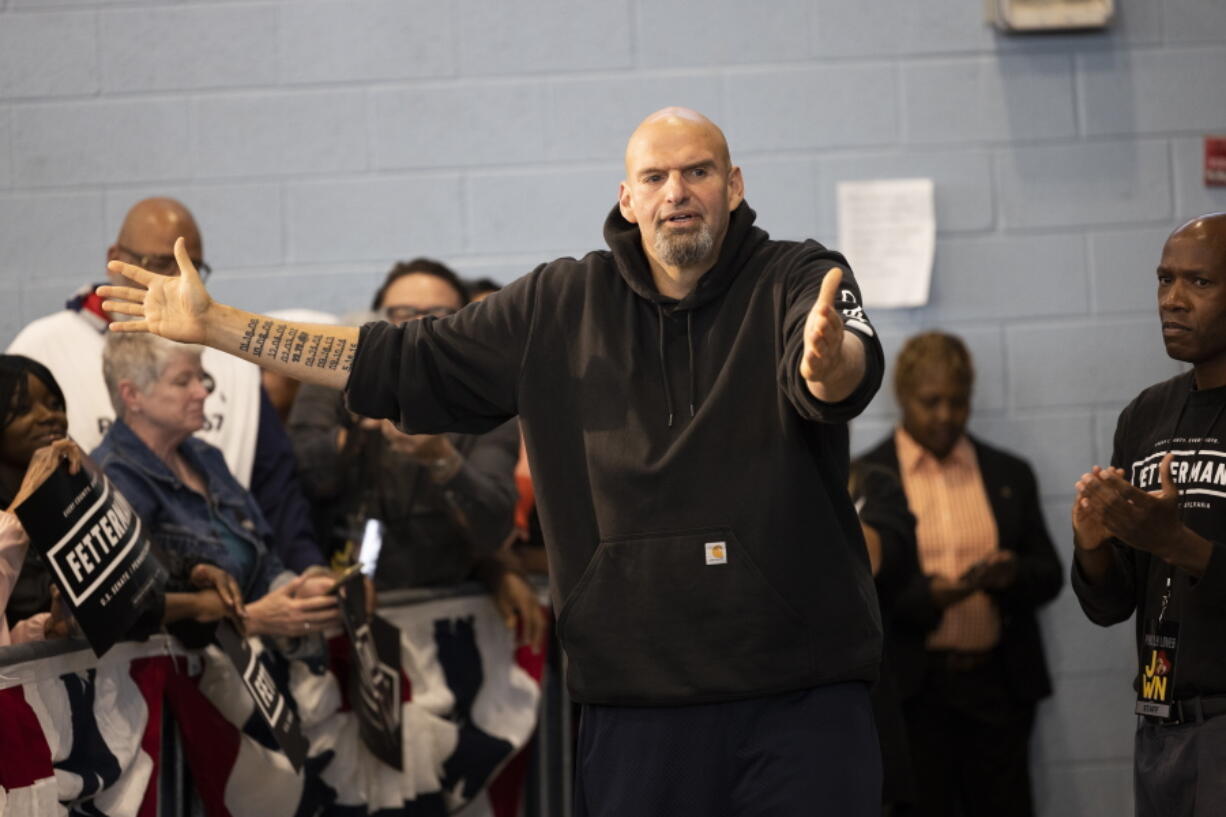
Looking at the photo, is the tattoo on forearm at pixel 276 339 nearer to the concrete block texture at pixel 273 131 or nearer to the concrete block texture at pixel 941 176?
the concrete block texture at pixel 273 131

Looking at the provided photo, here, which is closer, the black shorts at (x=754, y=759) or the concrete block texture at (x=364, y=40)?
the black shorts at (x=754, y=759)

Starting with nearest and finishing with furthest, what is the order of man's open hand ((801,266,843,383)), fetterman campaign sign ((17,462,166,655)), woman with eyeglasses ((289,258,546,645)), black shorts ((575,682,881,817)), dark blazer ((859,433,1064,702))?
man's open hand ((801,266,843,383)), black shorts ((575,682,881,817)), fetterman campaign sign ((17,462,166,655)), woman with eyeglasses ((289,258,546,645)), dark blazer ((859,433,1064,702))

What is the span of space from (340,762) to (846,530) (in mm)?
1433

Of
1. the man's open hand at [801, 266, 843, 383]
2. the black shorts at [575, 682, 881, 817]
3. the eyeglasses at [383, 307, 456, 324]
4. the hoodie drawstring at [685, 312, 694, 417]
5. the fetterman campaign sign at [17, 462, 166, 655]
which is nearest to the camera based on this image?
the man's open hand at [801, 266, 843, 383]

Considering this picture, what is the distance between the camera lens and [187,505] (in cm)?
298

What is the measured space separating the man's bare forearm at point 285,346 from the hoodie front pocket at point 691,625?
534 millimetres

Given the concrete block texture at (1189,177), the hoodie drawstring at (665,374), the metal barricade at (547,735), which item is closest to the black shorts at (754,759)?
the hoodie drawstring at (665,374)

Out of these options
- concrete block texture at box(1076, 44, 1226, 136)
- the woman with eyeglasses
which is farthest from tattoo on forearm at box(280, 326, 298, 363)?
concrete block texture at box(1076, 44, 1226, 136)

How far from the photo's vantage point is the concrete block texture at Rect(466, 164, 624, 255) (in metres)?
4.19

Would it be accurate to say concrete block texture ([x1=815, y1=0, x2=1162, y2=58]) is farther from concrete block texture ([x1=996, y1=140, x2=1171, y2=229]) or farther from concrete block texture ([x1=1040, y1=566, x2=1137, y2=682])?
concrete block texture ([x1=1040, y1=566, x2=1137, y2=682])

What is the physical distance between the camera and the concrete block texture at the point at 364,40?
4.16 metres

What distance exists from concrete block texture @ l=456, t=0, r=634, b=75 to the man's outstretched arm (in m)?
1.98

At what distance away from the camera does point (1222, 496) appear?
2.43 metres

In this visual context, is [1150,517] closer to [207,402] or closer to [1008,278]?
[1008,278]
